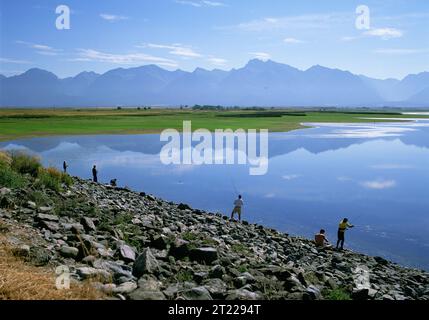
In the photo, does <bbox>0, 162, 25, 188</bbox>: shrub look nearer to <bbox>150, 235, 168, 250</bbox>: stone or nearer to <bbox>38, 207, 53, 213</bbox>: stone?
<bbox>38, 207, 53, 213</bbox>: stone

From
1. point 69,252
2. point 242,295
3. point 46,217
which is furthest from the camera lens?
point 46,217

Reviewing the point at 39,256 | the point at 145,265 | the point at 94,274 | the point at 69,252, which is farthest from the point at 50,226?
the point at 94,274

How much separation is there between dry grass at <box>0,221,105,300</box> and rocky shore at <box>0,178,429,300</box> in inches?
19.2

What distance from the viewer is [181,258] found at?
37.8 feet

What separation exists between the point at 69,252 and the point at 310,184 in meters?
23.4

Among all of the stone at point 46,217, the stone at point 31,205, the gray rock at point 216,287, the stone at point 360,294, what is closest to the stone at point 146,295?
the gray rock at point 216,287

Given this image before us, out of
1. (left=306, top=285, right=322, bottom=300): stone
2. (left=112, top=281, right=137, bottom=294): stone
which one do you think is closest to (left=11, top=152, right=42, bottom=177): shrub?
(left=112, top=281, right=137, bottom=294): stone

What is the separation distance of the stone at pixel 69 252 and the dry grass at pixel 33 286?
1.45 meters

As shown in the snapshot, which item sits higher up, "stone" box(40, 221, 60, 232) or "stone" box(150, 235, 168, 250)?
"stone" box(40, 221, 60, 232)

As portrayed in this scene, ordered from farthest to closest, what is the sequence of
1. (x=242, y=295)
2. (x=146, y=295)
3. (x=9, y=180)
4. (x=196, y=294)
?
(x=9, y=180)
(x=242, y=295)
(x=196, y=294)
(x=146, y=295)

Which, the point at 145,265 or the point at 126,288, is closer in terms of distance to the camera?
the point at 126,288

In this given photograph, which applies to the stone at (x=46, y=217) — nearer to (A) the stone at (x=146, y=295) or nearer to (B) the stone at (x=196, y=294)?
(A) the stone at (x=146, y=295)

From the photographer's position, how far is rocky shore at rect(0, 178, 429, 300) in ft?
30.0

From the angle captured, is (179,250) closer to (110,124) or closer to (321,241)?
(321,241)
